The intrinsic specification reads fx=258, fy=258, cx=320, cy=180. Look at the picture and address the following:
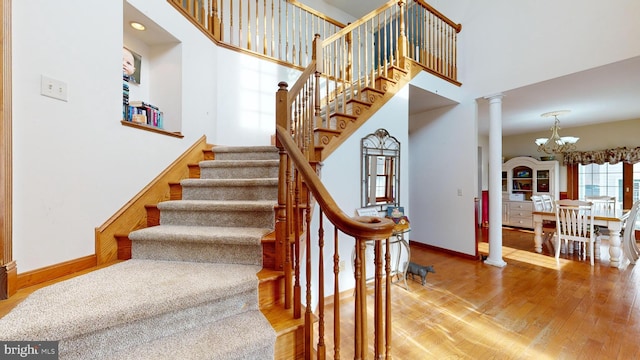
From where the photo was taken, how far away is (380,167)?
10.00 feet

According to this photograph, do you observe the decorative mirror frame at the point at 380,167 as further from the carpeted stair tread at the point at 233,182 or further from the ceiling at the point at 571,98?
the carpeted stair tread at the point at 233,182

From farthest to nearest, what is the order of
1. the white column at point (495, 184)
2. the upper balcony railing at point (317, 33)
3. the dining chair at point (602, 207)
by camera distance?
the dining chair at point (602, 207), the white column at point (495, 184), the upper balcony railing at point (317, 33)

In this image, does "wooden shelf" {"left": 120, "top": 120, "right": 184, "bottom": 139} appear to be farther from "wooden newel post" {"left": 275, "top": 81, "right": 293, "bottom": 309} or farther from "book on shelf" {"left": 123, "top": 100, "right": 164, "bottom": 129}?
"wooden newel post" {"left": 275, "top": 81, "right": 293, "bottom": 309}

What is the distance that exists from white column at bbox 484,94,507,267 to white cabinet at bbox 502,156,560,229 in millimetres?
3228

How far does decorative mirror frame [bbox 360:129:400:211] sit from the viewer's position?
2.89m

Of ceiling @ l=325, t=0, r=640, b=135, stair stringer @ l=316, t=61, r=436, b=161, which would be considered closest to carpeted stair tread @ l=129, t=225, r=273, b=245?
stair stringer @ l=316, t=61, r=436, b=161

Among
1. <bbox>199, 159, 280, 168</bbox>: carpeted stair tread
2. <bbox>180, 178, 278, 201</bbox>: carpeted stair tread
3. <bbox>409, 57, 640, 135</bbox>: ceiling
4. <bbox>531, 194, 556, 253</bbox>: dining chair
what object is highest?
<bbox>409, 57, 640, 135</bbox>: ceiling

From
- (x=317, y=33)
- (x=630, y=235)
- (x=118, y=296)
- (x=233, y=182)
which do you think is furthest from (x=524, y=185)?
(x=118, y=296)

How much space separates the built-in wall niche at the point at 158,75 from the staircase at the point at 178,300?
999mm

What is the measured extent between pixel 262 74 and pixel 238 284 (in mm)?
2664

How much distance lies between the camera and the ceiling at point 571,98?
9.83 ft

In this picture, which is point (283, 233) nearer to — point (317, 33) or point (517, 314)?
point (517, 314)

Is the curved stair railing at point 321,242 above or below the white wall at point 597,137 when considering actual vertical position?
below

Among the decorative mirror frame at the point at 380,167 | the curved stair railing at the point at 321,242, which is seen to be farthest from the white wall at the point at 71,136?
the decorative mirror frame at the point at 380,167
